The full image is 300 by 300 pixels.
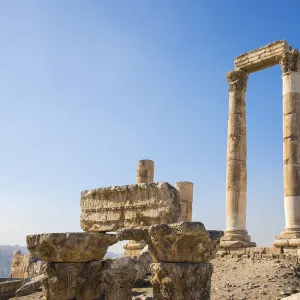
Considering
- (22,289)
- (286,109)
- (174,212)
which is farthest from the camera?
(286,109)

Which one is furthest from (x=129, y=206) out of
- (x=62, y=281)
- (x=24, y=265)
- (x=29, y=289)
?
(x=24, y=265)

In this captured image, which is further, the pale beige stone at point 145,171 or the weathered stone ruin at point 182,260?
the pale beige stone at point 145,171

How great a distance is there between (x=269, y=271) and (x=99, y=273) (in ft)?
19.7

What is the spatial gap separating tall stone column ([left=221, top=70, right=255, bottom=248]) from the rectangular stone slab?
8962 mm

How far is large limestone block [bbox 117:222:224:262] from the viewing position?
6.25 meters

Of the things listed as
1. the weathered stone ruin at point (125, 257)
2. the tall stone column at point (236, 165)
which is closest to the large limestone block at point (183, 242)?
the weathered stone ruin at point (125, 257)

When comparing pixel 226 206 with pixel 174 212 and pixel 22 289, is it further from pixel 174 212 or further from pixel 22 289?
pixel 174 212

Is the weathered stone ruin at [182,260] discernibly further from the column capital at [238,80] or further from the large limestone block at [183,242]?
the column capital at [238,80]

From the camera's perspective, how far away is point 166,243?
21.0 ft

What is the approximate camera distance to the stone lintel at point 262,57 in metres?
18.0

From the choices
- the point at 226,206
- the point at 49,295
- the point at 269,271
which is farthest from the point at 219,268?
the point at 49,295

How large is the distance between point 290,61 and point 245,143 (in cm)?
418

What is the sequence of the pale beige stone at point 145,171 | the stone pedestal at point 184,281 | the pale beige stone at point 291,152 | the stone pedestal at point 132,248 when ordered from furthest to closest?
the pale beige stone at point 145,171, the stone pedestal at point 132,248, the pale beige stone at point 291,152, the stone pedestal at point 184,281

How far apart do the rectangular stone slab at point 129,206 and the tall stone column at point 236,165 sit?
8.96 m
